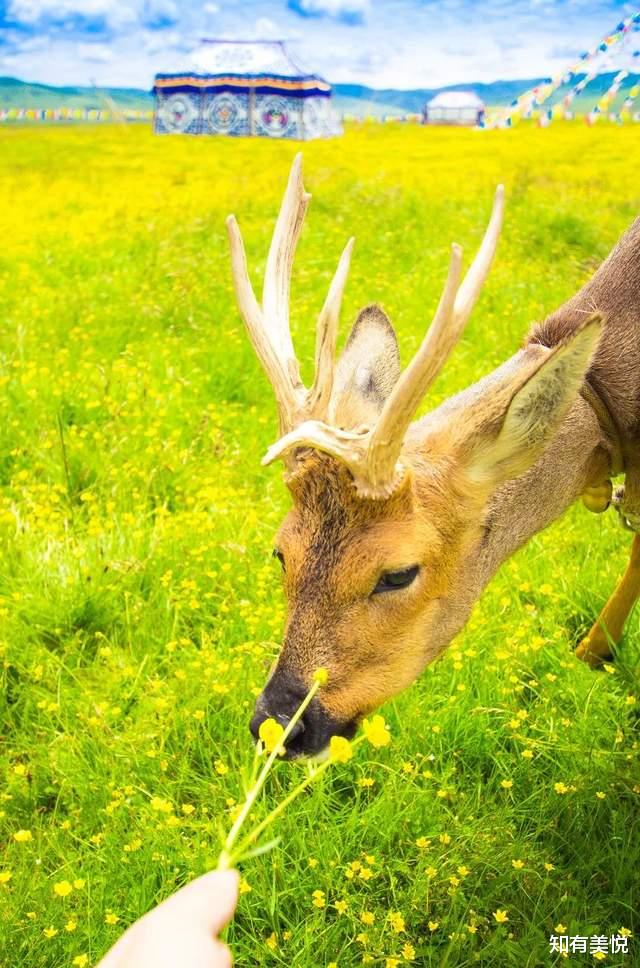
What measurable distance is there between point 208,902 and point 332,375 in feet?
5.87

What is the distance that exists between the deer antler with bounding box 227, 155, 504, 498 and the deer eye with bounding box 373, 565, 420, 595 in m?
0.22

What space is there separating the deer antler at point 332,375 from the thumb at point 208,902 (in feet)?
4.57

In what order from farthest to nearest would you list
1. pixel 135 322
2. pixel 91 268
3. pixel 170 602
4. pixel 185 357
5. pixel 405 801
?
pixel 91 268, pixel 135 322, pixel 185 357, pixel 170 602, pixel 405 801

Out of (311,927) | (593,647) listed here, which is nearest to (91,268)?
(593,647)

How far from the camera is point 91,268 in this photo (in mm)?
8641

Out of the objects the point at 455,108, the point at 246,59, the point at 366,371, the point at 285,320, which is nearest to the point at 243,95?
the point at 246,59

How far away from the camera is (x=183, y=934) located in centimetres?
80

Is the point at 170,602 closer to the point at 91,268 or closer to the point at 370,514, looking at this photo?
the point at 370,514

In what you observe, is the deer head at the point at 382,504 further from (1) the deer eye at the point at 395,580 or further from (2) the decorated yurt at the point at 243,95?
(2) the decorated yurt at the point at 243,95

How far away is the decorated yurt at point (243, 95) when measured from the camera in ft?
69.1

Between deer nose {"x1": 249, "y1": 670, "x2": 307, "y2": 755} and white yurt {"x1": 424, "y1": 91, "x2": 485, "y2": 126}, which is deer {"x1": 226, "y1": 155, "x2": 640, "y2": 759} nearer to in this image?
deer nose {"x1": 249, "y1": 670, "x2": 307, "y2": 755}

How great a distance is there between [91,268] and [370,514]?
6969 millimetres

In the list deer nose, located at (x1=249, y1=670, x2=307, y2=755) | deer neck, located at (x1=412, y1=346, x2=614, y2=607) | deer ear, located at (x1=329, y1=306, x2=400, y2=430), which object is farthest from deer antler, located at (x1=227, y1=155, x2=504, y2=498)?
deer nose, located at (x1=249, y1=670, x2=307, y2=755)

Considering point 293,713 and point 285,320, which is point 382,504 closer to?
point 293,713
